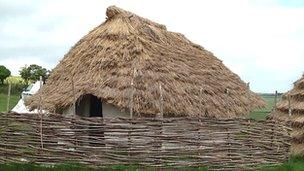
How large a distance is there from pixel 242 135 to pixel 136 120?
2572 mm

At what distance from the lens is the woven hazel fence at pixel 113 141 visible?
1204 centimetres

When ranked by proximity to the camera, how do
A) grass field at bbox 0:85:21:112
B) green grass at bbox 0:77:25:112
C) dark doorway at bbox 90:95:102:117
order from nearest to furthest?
1. dark doorway at bbox 90:95:102:117
2. green grass at bbox 0:77:25:112
3. grass field at bbox 0:85:21:112

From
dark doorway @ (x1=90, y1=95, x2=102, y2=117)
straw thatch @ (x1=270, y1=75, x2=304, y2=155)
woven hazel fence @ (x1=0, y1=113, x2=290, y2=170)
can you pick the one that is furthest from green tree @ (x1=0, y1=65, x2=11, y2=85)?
woven hazel fence @ (x1=0, y1=113, x2=290, y2=170)

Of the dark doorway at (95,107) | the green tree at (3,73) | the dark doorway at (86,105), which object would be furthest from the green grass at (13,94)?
the dark doorway at (86,105)

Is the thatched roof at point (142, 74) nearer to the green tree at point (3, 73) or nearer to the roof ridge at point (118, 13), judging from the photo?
the roof ridge at point (118, 13)

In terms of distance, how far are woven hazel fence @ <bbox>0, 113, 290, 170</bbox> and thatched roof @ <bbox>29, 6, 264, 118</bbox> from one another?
2.13 meters

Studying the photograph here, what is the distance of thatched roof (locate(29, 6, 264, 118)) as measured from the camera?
14.8 m

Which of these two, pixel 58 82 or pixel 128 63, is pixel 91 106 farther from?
pixel 128 63

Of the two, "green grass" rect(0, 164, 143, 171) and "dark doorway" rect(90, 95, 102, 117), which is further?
"dark doorway" rect(90, 95, 102, 117)

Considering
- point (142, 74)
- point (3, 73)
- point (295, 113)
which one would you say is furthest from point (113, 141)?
point (3, 73)

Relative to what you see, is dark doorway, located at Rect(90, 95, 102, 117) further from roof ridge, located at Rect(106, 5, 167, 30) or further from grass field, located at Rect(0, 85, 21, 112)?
grass field, located at Rect(0, 85, 21, 112)

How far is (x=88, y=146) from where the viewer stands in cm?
1209

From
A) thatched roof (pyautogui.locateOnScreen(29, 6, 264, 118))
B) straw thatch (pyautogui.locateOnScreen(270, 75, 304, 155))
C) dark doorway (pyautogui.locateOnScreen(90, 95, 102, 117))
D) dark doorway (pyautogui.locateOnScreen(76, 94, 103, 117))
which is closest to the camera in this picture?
thatched roof (pyautogui.locateOnScreen(29, 6, 264, 118))

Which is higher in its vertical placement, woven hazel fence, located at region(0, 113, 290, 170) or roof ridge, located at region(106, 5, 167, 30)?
roof ridge, located at region(106, 5, 167, 30)
